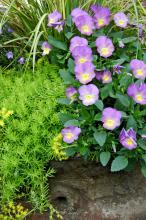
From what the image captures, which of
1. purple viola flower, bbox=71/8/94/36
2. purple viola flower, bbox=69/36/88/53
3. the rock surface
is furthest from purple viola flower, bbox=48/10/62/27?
the rock surface

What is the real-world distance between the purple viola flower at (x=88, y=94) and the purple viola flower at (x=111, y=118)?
0.09 meters

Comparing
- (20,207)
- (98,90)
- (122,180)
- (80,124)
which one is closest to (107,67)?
(98,90)

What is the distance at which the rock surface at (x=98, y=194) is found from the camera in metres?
2.39

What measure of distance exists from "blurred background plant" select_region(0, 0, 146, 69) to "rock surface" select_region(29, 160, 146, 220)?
91 cm

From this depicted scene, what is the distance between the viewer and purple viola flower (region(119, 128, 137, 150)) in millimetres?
2184

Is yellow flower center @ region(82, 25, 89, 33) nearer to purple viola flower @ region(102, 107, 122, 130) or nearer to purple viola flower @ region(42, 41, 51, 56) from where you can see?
purple viola flower @ region(42, 41, 51, 56)

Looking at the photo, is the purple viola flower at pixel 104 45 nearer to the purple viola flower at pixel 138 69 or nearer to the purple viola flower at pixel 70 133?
the purple viola flower at pixel 138 69

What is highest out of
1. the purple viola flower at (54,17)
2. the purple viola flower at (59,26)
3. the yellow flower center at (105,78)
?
the purple viola flower at (54,17)

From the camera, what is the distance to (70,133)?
2.29 m

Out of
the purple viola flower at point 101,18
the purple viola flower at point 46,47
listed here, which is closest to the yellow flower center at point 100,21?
the purple viola flower at point 101,18

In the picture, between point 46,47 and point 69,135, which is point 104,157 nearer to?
point 69,135

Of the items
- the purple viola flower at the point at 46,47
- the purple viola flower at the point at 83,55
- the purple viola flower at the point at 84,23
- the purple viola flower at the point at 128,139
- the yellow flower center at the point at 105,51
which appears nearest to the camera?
the purple viola flower at the point at 128,139

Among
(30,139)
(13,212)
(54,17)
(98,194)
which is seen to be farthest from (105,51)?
(13,212)

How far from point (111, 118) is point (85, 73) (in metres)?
0.26
